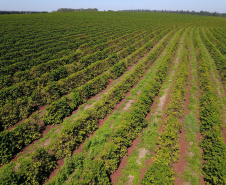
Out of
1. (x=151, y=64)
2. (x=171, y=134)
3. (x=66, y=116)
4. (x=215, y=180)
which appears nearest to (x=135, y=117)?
(x=171, y=134)

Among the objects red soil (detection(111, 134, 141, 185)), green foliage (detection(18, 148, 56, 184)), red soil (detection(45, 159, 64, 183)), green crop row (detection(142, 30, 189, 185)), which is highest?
green crop row (detection(142, 30, 189, 185))

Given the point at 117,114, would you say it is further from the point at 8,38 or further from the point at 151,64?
the point at 8,38

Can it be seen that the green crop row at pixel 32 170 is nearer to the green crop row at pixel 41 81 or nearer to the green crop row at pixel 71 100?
the green crop row at pixel 71 100

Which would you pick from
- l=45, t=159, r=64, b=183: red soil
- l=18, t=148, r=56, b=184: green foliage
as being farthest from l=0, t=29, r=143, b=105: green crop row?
l=45, t=159, r=64, b=183: red soil

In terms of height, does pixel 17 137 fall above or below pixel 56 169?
above

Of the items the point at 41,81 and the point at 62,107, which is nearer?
the point at 62,107

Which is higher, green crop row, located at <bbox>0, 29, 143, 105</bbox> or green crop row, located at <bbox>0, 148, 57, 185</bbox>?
green crop row, located at <bbox>0, 29, 143, 105</bbox>

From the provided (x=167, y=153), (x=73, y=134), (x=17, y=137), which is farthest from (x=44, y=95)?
(x=167, y=153)

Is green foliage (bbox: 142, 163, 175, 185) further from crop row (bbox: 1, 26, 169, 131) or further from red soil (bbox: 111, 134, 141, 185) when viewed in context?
crop row (bbox: 1, 26, 169, 131)

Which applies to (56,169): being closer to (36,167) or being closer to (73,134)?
(36,167)

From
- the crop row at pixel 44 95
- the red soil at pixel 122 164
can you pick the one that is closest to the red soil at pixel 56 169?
the red soil at pixel 122 164

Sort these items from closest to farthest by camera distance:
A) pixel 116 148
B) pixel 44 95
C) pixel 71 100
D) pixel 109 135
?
pixel 116 148 → pixel 109 135 → pixel 71 100 → pixel 44 95
